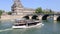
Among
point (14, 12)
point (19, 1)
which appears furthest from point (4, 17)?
point (19, 1)

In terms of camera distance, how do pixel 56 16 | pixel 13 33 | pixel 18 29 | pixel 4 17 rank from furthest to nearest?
1. pixel 4 17
2. pixel 56 16
3. pixel 18 29
4. pixel 13 33

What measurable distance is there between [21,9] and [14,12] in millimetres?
8816

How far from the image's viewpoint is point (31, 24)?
75.0 meters

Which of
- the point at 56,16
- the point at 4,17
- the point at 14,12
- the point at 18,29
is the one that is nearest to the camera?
the point at 18,29

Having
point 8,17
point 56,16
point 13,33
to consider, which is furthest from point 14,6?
Result: point 13,33

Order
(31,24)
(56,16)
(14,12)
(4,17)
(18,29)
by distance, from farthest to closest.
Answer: (14,12), (4,17), (56,16), (31,24), (18,29)

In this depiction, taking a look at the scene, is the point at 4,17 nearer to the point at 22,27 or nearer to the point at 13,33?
the point at 22,27

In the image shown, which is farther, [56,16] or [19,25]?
[56,16]

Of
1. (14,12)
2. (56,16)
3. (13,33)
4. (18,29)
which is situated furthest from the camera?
(14,12)

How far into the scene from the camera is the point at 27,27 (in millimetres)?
70688

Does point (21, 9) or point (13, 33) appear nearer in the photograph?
point (13, 33)

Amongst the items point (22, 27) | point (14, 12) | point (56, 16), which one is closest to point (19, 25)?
point (22, 27)

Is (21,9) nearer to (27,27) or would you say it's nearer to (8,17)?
(8,17)

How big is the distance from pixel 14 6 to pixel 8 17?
24.1 meters
